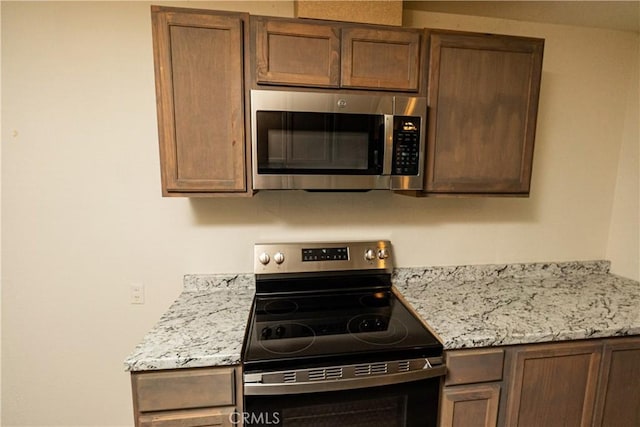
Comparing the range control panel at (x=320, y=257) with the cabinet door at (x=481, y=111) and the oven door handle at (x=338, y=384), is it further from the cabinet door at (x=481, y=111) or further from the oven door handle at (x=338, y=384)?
the oven door handle at (x=338, y=384)

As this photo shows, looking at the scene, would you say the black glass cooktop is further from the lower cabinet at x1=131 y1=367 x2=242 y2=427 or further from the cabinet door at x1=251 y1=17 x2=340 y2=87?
the cabinet door at x1=251 y1=17 x2=340 y2=87

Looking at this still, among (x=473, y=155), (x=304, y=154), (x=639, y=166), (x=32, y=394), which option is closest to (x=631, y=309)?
(x=639, y=166)

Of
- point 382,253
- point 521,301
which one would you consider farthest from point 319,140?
point 521,301

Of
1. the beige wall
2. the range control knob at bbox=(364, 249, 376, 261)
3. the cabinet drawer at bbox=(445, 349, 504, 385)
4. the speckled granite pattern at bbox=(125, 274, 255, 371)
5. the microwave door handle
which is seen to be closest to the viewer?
the speckled granite pattern at bbox=(125, 274, 255, 371)

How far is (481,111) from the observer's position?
4.91 ft

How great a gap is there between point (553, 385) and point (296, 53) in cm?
171

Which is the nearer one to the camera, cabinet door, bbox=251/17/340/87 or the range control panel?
cabinet door, bbox=251/17/340/87

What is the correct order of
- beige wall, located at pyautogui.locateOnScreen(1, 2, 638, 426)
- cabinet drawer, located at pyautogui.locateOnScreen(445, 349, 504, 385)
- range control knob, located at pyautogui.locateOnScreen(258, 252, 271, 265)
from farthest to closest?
range control knob, located at pyautogui.locateOnScreen(258, 252, 271, 265) < beige wall, located at pyautogui.locateOnScreen(1, 2, 638, 426) < cabinet drawer, located at pyautogui.locateOnScreen(445, 349, 504, 385)

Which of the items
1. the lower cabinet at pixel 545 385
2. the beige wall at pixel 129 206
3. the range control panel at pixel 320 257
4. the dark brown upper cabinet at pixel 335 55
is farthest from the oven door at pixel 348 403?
the dark brown upper cabinet at pixel 335 55

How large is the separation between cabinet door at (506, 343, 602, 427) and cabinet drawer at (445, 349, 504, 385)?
77 mm

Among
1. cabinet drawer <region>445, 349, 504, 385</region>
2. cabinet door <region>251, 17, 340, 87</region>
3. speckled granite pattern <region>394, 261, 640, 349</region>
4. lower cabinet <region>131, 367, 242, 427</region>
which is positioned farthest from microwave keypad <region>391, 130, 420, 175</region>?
lower cabinet <region>131, 367, 242, 427</region>

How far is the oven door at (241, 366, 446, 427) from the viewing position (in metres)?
1.13

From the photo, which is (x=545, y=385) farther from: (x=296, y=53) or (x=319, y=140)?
(x=296, y=53)

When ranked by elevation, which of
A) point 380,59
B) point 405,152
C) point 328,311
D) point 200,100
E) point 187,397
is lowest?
point 187,397
